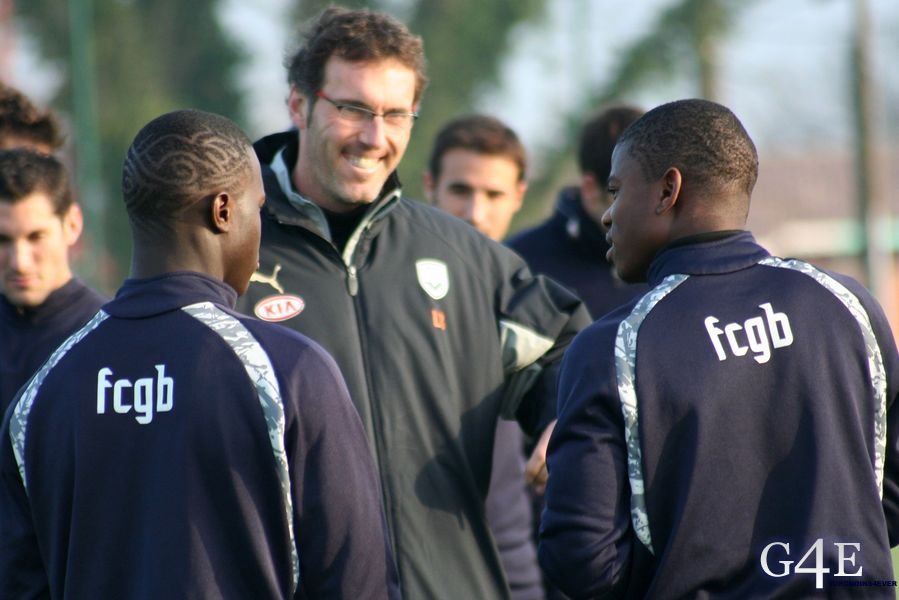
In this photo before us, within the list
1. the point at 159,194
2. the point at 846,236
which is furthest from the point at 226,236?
the point at 846,236

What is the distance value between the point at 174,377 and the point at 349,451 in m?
0.39

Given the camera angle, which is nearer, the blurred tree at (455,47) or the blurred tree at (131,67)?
the blurred tree at (131,67)

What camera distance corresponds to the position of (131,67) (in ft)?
47.2

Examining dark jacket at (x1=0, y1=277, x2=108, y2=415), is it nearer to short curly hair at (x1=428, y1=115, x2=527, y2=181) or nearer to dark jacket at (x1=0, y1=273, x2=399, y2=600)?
dark jacket at (x1=0, y1=273, x2=399, y2=600)

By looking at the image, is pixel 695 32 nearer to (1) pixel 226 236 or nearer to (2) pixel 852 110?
(2) pixel 852 110

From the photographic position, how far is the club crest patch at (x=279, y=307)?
138 inches

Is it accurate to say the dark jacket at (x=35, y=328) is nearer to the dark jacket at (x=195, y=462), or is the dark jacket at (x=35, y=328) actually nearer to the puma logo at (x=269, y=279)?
Answer: the puma logo at (x=269, y=279)

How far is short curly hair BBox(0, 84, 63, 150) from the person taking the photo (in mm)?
5051

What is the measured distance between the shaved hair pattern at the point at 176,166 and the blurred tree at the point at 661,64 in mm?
11643

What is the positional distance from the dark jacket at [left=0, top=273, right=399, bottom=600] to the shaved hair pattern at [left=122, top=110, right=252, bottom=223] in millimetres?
164

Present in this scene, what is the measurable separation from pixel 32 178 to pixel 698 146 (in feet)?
7.77

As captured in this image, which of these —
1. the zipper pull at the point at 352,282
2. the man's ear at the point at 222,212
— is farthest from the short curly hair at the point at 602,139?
the man's ear at the point at 222,212

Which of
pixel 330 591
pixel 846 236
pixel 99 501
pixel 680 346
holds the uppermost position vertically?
pixel 846 236

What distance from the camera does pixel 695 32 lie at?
15.3 m
